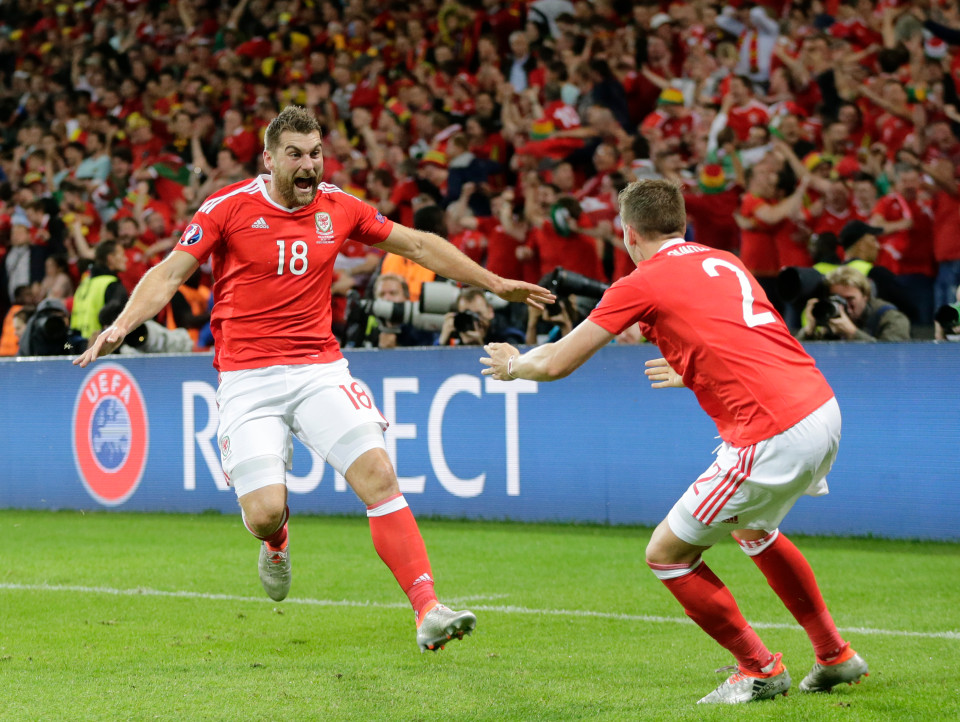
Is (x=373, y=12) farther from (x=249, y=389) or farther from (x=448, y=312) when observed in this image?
(x=249, y=389)

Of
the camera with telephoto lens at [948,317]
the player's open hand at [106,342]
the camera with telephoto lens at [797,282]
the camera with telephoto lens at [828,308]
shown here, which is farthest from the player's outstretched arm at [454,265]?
the camera with telephoto lens at [828,308]

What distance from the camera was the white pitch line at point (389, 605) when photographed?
20.4ft

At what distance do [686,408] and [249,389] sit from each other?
5.00 m

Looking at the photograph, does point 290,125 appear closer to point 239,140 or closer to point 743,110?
point 743,110

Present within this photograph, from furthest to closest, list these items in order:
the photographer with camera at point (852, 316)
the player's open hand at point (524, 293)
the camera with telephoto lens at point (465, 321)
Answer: the camera with telephoto lens at point (465, 321) → the photographer with camera at point (852, 316) → the player's open hand at point (524, 293)

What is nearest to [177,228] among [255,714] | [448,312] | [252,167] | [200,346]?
[252,167]

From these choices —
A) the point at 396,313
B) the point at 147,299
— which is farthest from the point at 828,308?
the point at 147,299

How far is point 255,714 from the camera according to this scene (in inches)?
186

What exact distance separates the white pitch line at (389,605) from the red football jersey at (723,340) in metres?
2.06

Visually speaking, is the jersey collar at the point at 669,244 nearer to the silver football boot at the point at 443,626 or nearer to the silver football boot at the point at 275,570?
the silver football boot at the point at 443,626

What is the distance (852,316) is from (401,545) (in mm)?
5526

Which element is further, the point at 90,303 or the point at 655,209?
the point at 90,303

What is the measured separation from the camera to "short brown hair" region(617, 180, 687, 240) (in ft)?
15.6

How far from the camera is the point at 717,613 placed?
15.3 ft
